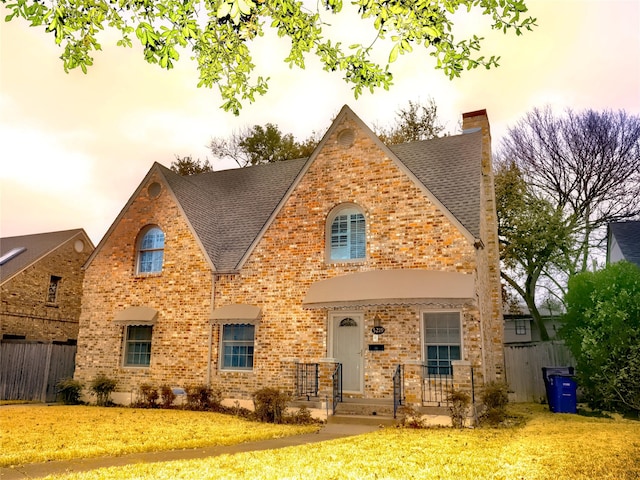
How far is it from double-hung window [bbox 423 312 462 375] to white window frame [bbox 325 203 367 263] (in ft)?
8.75

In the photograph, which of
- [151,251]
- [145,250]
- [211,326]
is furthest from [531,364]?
[145,250]

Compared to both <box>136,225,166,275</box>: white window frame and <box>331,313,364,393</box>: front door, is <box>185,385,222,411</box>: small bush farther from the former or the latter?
<box>136,225,166,275</box>: white window frame

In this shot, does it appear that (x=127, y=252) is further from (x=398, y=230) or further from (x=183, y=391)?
(x=398, y=230)

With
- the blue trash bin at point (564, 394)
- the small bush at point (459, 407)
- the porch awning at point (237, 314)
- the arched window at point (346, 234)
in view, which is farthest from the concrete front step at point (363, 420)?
the blue trash bin at point (564, 394)

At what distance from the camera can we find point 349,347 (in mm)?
14141

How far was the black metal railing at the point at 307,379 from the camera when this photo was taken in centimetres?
1396

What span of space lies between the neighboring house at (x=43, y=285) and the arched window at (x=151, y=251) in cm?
802

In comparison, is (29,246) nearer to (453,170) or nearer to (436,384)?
(453,170)

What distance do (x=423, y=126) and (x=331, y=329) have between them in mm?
18749

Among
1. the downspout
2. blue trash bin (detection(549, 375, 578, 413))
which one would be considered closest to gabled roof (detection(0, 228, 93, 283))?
the downspout

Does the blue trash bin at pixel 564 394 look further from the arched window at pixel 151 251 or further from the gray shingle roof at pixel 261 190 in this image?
the arched window at pixel 151 251

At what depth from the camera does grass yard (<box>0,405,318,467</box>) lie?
8.07m

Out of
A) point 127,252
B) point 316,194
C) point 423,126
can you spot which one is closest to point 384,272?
point 316,194

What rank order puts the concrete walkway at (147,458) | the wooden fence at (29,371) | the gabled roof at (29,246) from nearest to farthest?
the concrete walkway at (147,458) < the wooden fence at (29,371) < the gabled roof at (29,246)
